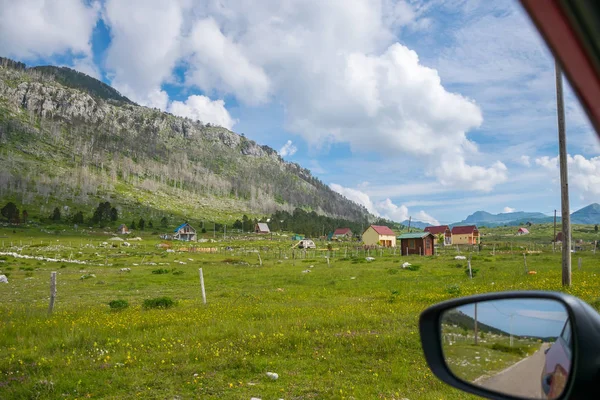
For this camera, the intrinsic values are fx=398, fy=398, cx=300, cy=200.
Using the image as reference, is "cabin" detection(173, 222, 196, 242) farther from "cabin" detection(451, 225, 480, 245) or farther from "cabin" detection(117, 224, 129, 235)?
"cabin" detection(451, 225, 480, 245)

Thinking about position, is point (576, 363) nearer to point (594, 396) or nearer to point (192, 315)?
point (594, 396)

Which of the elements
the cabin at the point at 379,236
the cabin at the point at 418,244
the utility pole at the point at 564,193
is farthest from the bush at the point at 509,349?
the cabin at the point at 379,236

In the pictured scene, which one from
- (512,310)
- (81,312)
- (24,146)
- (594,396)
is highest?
(24,146)

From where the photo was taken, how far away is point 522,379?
1.85 meters

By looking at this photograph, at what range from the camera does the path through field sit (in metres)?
1.70

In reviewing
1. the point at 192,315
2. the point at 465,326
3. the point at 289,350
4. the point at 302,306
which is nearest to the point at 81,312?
the point at 192,315

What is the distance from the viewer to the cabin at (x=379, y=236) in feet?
329

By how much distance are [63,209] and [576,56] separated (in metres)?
166

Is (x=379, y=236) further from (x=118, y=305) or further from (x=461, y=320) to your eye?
(x=461, y=320)

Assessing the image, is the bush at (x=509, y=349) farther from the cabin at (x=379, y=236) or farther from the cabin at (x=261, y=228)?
the cabin at (x=261, y=228)

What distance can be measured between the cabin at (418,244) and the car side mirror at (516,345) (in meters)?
61.7

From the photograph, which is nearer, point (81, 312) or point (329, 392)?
point (329, 392)

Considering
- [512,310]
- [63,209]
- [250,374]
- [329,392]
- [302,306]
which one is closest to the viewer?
[512,310]

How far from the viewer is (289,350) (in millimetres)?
9484
